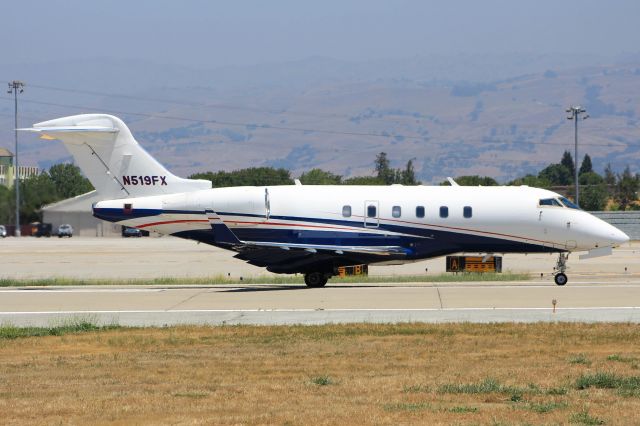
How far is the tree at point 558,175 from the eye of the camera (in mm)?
180750

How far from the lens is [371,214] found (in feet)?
113

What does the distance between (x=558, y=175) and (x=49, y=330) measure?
166597 millimetres

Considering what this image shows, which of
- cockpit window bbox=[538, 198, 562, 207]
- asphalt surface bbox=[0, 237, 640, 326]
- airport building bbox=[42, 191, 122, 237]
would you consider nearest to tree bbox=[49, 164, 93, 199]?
airport building bbox=[42, 191, 122, 237]

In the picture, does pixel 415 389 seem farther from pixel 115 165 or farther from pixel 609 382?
pixel 115 165

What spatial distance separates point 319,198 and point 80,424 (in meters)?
21.7

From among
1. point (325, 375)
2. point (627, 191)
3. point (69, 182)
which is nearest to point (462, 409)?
point (325, 375)

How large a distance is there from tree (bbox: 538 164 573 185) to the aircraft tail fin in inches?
5945

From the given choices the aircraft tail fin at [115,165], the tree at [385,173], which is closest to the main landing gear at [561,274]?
the aircraft tail fin at [115,165]

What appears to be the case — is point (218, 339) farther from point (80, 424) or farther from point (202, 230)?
point (202, 230)

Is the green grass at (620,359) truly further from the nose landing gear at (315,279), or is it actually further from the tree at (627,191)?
the tree at (627,191)

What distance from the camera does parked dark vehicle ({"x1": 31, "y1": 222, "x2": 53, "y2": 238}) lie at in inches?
4365

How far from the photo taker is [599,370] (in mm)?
16859

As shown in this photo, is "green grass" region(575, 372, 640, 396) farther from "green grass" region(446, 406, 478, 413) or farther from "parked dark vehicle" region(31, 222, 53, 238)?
"parked dark vehicle" region(31, 222, 53, 238)

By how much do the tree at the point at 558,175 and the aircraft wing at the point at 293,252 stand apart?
492ft
